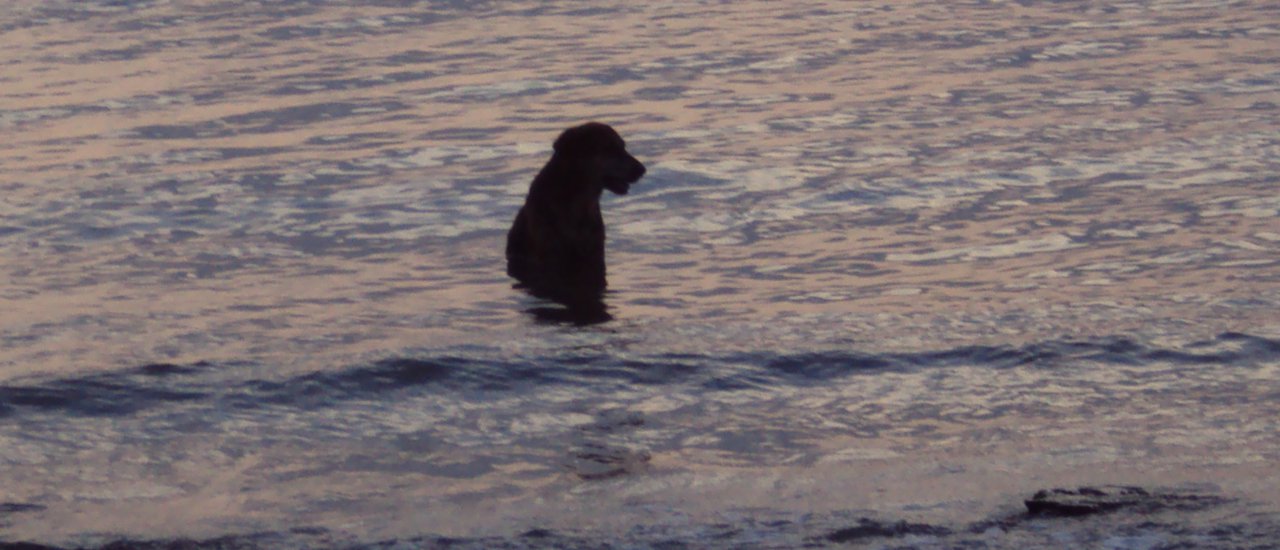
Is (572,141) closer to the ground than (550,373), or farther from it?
farther from it

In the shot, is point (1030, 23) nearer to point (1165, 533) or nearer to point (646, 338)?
point (646, 338)

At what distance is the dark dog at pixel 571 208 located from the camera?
38.6 ft

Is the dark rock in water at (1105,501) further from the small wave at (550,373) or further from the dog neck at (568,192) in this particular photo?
the dog neck at (568,192)

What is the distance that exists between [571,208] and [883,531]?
252 inches

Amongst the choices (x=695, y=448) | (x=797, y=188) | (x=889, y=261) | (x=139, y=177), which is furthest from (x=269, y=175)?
(x=695, y=448)

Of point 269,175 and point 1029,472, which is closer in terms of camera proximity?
point 1029,472

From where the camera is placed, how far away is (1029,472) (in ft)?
22.3

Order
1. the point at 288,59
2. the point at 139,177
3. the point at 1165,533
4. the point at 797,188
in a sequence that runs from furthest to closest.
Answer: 1. the point at 288,59
2. the point at 139,177
3. the point at 797,188
4. the point at 1165,533

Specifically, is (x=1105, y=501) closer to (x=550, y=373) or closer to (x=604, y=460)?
(x=604, y=460)

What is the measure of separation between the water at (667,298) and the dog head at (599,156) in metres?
0.52

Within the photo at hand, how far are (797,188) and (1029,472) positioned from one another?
7123 millimetres

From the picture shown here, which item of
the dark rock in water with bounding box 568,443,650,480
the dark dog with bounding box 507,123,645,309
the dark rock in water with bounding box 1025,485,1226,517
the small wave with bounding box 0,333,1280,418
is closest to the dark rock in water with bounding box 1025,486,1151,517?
the dark rock in water with bounding box 1025,485,1226,517

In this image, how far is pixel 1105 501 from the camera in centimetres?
590

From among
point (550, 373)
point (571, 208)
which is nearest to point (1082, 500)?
point (550, 373)
